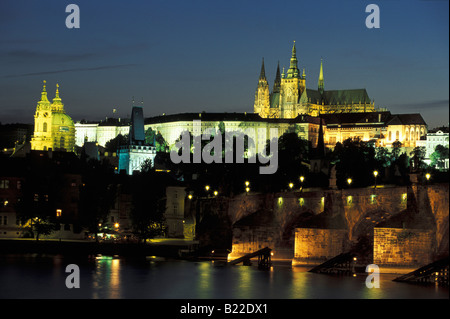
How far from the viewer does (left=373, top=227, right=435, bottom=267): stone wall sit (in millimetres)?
53375

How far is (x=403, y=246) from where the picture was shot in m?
54.8

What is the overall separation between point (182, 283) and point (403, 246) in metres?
13.3

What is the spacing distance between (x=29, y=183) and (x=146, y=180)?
12.8 meters

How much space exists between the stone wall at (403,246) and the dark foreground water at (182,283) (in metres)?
1.06

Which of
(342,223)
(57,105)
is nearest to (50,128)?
(57,105)

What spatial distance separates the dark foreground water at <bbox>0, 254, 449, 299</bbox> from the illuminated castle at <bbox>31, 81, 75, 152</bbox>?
376 ft

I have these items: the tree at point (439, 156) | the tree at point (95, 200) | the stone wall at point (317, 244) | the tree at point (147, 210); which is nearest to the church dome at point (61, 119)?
the tree at point (439, 156)

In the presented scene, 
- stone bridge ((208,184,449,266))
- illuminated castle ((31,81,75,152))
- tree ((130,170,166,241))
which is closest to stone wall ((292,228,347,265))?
stone bridge ((208,184,449,266))

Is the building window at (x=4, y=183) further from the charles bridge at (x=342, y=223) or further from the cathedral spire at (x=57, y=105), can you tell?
the cathedral spire at (x=57, y=105)

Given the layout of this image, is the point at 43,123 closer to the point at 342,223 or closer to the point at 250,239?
the point at 250,239

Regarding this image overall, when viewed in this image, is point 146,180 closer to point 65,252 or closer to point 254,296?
point 65,252

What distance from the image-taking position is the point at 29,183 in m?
81.9

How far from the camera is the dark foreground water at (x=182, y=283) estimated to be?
177 ft
